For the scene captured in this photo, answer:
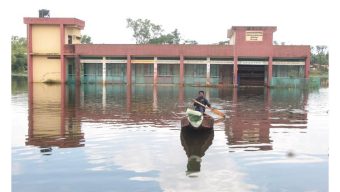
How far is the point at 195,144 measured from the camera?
45.4 ft

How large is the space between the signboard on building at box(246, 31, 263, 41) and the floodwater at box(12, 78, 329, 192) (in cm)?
2367

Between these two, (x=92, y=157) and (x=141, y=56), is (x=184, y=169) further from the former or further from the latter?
(x=141, y=56)

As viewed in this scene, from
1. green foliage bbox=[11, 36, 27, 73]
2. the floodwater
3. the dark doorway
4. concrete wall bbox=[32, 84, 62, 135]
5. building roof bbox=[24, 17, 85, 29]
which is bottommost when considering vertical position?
the floodwater

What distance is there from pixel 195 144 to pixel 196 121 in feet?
3.00

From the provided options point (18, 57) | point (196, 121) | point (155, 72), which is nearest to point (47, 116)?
point (196, 121)

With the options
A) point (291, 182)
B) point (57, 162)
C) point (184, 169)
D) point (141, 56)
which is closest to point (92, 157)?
point (57, 162)

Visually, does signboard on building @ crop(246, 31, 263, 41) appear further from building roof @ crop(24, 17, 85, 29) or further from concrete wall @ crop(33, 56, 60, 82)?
concrete wall @ crop(33, 56, 60, 82)

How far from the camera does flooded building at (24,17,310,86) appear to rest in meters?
44.4

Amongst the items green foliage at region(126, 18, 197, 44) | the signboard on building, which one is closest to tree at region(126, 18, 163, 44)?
green foliage at region(126, 18, 197, 44)

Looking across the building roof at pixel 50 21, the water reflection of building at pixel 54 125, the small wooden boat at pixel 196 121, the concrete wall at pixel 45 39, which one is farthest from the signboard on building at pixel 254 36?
the small wooden boat at pixel 196 121

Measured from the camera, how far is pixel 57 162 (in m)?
11.2

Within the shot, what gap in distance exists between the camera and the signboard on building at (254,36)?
146 ft

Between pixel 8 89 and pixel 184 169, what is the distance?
629 centimetres

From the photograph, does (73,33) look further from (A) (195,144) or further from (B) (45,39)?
(A) (195,144)
